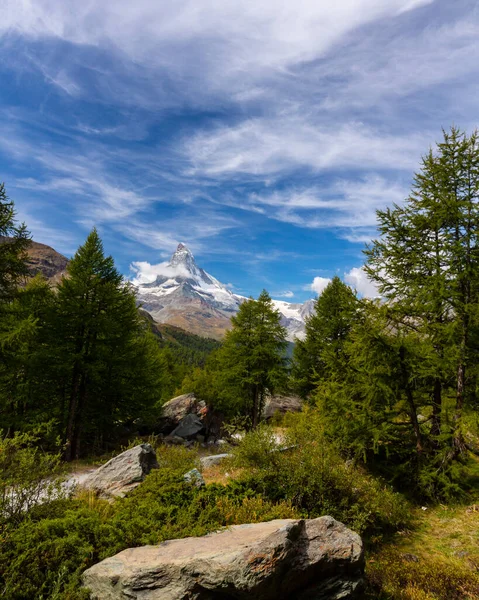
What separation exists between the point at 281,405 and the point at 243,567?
28727 millimetres

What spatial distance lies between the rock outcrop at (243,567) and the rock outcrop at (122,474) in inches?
184

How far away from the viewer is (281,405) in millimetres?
32719

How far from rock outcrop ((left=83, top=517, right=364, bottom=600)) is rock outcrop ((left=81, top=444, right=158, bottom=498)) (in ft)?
15.3

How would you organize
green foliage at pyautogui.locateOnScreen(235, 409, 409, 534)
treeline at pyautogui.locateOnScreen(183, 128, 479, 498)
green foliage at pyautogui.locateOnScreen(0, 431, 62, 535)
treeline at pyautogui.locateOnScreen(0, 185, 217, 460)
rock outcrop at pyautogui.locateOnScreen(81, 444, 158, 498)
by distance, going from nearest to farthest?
green foliage at pyautogui.locateOnScreen(0, 431, 62, 535), green foliage at pyautogui.locateOnScreen(235, 409, 409, 534), rock outcrop at pyautogui.locateOnScreen(81, 444, 158, 498), treeline at pyautogui.locateOnScreen(183, 128, 479, 498), treeline at pyautogui.locateOnScreen(0, 185, 217, 460)

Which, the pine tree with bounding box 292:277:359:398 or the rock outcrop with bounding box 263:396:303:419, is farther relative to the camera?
the rock outcrop with bounding box 263:396:303:419

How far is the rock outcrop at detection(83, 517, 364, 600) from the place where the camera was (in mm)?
5004

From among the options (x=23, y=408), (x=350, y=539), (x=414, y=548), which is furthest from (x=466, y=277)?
(x=23, y=408)

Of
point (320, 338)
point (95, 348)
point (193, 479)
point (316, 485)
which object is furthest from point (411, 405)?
point (95, 348)

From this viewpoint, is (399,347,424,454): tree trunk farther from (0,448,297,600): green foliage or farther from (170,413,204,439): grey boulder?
(170,413,204,439): grey boulder

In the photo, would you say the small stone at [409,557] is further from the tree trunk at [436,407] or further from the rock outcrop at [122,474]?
the rock outcrop at [122,474]

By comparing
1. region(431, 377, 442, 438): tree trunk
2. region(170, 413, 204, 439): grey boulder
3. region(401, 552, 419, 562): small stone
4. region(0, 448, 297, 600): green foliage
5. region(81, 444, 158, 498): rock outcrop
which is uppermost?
region(431, 377, 442, 438): tree trunk

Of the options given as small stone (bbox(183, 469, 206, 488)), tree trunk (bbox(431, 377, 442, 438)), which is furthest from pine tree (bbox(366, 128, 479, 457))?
Result: small stone (bbox(183, 469, 206, 488))

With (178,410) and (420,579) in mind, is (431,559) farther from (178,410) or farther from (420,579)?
(178,410)

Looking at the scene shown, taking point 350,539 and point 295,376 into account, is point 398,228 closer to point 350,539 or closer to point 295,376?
point 350,539
